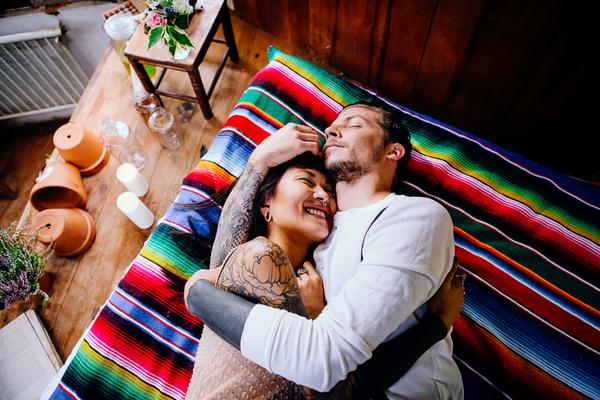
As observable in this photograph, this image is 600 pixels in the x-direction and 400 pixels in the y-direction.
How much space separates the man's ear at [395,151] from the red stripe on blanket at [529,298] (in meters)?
0.52

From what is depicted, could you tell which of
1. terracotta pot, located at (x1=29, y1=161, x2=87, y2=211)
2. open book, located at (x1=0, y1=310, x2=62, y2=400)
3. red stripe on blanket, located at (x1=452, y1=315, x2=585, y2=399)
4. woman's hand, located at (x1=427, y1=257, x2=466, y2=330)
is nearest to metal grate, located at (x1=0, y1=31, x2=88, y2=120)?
terracotta pot, located at (x1=29, y1=161, x2=87, y2=211)

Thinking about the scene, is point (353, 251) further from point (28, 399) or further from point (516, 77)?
point (28, 399)

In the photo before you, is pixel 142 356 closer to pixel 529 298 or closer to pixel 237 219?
pixel 237 219

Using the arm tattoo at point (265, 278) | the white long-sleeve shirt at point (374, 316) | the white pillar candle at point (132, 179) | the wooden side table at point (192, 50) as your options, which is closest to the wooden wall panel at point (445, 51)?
the white long-sleeve shirt at point (374, 316)

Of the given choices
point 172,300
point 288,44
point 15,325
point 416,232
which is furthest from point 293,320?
point 288,44

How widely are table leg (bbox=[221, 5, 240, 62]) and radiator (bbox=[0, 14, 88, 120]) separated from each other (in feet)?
4.25

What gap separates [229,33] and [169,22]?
1.94 feet

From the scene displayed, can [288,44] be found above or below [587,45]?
below

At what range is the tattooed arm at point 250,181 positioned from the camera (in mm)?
1426

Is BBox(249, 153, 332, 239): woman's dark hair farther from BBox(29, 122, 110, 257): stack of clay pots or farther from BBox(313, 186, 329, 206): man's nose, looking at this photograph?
BBox(29, 122, 110, 257): stack of clay pots

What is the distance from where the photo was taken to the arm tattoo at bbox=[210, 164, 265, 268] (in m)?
1.42

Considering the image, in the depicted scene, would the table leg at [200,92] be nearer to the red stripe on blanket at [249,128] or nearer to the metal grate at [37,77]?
the red stripe on blanket at [249,128]

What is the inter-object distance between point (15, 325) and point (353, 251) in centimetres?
174

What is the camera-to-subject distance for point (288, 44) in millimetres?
2740
